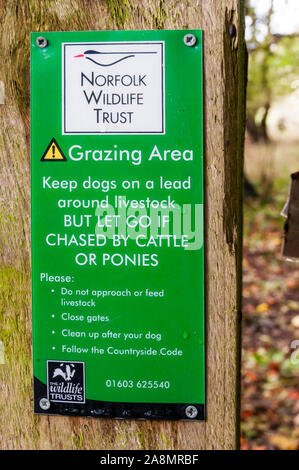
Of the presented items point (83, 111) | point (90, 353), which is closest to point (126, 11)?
point (83, 111)

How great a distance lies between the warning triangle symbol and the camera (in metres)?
1.45

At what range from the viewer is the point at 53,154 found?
145cm

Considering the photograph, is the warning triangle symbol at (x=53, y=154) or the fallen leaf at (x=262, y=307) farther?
the fallen leaf at (x=262, y=307)

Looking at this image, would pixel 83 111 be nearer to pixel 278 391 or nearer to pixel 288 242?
pixel 288 242

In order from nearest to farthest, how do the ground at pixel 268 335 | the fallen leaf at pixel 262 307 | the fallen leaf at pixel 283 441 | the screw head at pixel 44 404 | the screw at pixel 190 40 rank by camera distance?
the screw at pixel 190 40 < the screw head at pixel 44 404 < the fallen leaf at pixel 283 441 < the ground at pixel 268 335 < the fallen leaf at pixel 262 307

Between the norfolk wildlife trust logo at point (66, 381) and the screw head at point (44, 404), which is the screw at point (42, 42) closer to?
the norfolk wildlife trust logo at point (66, 381)

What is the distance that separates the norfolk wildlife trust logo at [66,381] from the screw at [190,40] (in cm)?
100

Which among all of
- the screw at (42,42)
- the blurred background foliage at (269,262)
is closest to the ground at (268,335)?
the blurred background foliage at (269,262)

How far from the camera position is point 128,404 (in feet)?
4.81

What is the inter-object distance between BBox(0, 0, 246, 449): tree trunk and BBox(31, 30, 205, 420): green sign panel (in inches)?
1.5

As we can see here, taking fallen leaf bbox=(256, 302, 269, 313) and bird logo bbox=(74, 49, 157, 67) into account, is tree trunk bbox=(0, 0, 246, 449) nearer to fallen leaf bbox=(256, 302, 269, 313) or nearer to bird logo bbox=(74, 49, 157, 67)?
bird logo bbox=(74, 49, 157, 67)

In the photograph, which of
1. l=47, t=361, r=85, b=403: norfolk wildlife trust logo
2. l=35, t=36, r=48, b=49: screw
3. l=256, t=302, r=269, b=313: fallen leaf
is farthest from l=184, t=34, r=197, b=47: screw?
l=256, t=302, r=269, b=313: fallen leaf

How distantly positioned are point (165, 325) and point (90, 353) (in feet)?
0.81

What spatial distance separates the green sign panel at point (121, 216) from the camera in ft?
4.63
